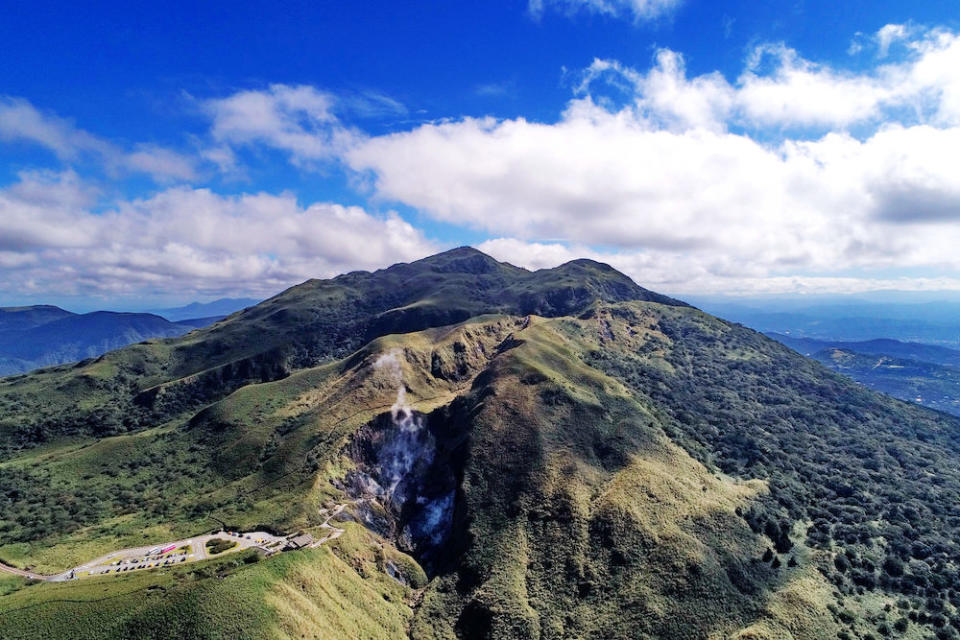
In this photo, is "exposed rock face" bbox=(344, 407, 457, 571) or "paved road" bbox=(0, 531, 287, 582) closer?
Result: "paved road" bbox=(0, 531, 287, 582)

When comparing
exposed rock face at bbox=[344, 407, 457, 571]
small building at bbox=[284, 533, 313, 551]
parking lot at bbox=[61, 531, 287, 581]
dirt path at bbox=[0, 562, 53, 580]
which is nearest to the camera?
dirt path at bbox=[0, 562, 53, 580]

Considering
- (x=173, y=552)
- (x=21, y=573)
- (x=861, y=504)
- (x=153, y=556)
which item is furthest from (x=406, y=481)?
(x=861, y=504)

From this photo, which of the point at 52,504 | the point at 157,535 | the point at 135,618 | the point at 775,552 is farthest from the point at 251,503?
the point at 775,552

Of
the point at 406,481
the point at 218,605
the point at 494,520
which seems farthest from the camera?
the point at 406,481

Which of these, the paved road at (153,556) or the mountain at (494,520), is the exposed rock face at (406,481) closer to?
the mountain at (494,520)

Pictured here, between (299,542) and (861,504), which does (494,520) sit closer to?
(299,542)

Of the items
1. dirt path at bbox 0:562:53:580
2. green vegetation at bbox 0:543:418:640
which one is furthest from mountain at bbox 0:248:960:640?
dirt path at bbox 0:562:53:580

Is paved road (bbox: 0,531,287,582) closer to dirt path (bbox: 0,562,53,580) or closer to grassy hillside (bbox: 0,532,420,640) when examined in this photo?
dirt path (bbox: 0,562,53,580)

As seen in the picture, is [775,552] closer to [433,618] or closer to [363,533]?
[433,618]

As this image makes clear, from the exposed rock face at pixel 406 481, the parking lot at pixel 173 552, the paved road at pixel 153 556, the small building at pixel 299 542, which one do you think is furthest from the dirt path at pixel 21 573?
the exposed rock face at pixel 406 481
